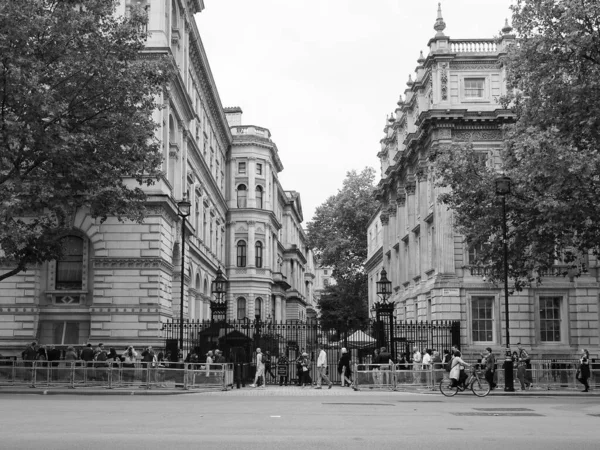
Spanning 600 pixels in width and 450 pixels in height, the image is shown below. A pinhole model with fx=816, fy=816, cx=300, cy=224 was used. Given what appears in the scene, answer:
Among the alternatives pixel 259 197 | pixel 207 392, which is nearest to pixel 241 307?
pixel 259 197

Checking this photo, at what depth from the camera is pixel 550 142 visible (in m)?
Result: 26.3

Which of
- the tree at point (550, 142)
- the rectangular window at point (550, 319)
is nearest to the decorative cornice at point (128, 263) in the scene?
the tree at point (550, 142)

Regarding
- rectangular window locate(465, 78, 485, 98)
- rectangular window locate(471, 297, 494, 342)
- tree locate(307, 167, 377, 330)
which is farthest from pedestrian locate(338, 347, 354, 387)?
tree locate(307, 167, 377, 330)

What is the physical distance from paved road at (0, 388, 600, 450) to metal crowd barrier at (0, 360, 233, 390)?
5.53 m

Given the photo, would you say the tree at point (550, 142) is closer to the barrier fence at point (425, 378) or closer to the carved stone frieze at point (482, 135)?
the barrier fence at point (425, 378)

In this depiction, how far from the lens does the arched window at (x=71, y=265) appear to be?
3556 cm

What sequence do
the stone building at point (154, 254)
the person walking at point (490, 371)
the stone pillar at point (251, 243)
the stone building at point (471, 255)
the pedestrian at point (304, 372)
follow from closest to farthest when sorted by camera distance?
the person walking at point (490, 371) < the pedestrian at point (304, 372) < the stone building at point (154, 254) < the stone building at point (471, 255) < the stone pillar at point (251, 243)

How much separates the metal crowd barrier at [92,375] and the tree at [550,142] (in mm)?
12855

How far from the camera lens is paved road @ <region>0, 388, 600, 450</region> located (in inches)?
472

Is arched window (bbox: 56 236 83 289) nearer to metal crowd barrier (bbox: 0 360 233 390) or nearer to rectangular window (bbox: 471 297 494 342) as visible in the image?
metal crowd barrier (bbox: 0 360 233 390)

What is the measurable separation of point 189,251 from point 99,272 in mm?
11141

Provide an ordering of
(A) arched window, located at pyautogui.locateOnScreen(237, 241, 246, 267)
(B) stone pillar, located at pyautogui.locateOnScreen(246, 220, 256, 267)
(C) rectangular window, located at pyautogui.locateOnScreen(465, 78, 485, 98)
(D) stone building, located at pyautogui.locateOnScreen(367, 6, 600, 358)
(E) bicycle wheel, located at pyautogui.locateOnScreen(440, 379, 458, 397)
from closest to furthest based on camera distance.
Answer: (E) bicycle wheel, located at pyautogui.locateOnScreen(440, 379, 458, 397) → (D) stone building, located at pyautogui.locateOnScreen(367, 6, 600, 358) → (C) rectangular window, located at pyautogui.locateOnScreen(465, 78, 485, 98) → (B) stone pillar, located at pyautogui.locateOnScreen(246, 220, 256, 267) → (A) arched window, located at pyautogui.locateOnScreen(237, 241, 246, 267)

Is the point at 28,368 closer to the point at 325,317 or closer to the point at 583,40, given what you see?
the point at 583,40

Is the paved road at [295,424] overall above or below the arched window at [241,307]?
below
